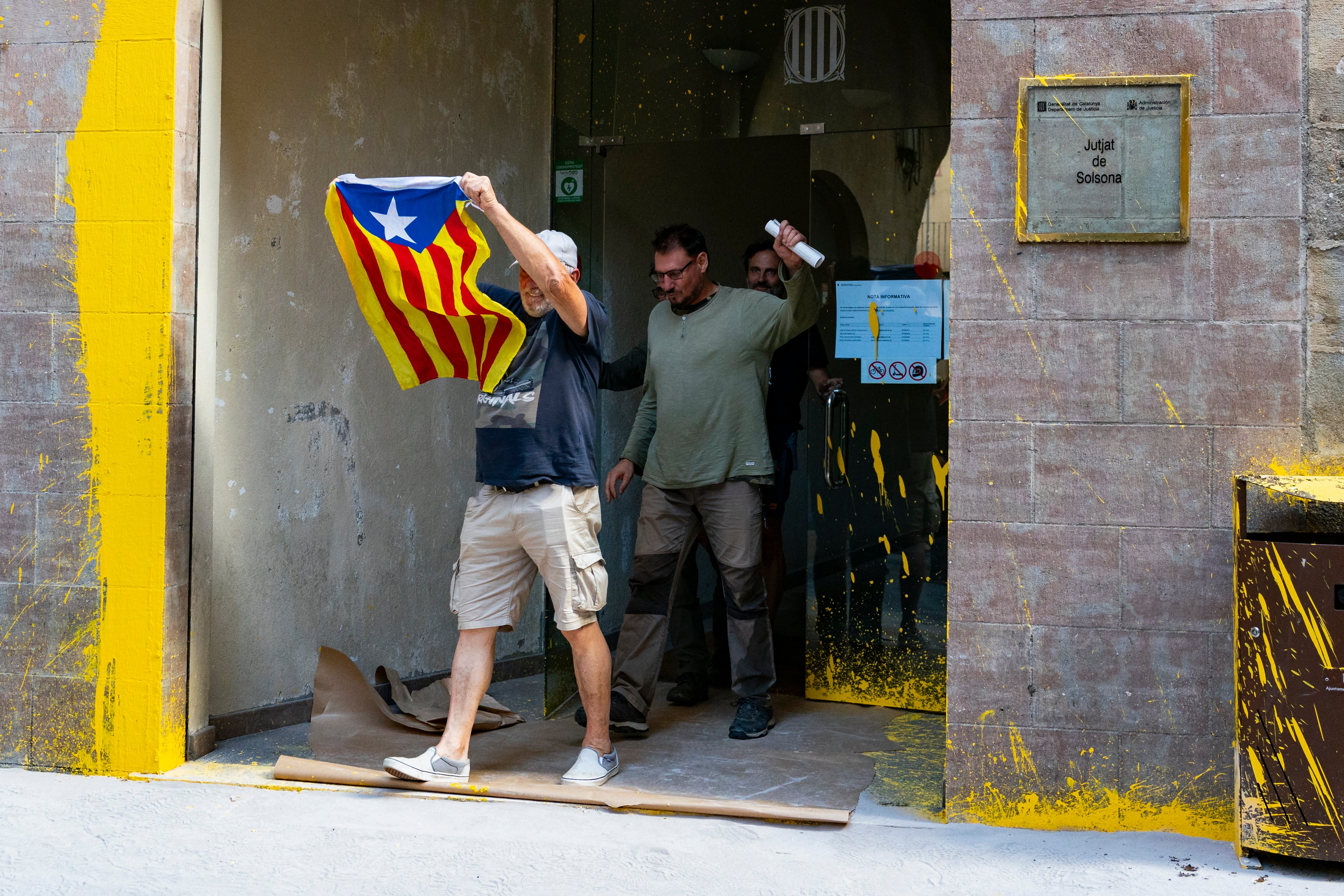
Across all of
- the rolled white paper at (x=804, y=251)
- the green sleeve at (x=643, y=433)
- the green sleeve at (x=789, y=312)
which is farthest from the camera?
the green sleeve at (x=643, y=433)

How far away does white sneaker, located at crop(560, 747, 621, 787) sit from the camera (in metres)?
3.87

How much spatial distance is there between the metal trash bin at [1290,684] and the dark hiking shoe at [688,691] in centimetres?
247

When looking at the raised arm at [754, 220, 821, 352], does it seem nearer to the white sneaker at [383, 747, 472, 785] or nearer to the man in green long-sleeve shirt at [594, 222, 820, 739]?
the man in green long-sleeve shirt at [594, 222, 820, 739]

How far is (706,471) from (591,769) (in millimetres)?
1255

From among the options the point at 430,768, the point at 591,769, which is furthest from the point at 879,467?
the point at 430,768

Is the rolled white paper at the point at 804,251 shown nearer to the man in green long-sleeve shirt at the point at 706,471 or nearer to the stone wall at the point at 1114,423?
the man in green long-sleeve shirt at the point at 706,471

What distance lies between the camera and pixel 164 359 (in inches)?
159

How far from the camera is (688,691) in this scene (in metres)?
5.23

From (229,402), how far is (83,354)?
568mm

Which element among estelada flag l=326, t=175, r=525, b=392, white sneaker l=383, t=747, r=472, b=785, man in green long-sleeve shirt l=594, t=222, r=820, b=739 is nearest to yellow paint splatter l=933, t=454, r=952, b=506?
man in green long-sleeve shirt l=594, t=222, r=820, b=739

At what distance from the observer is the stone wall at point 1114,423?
131 inches

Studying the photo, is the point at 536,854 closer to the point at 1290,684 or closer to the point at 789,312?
the point at 1290,684

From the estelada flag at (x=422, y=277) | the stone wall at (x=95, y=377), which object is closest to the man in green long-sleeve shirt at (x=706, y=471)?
the estelada flag at (x=422, y=277)

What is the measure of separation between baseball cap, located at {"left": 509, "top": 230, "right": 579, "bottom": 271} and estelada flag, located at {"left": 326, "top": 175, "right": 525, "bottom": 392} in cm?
22
